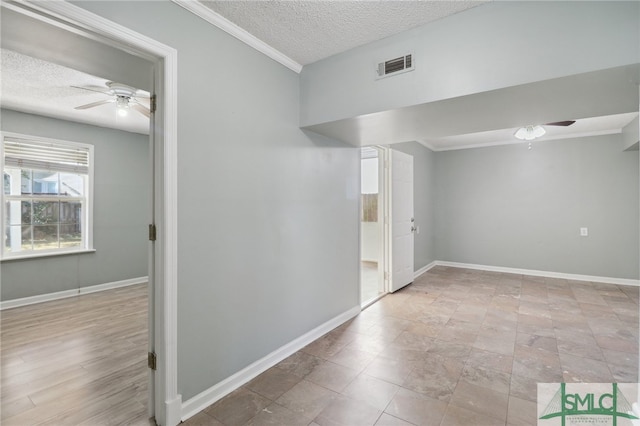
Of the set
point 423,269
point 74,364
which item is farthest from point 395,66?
point 423,269

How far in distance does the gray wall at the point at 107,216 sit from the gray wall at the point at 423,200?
4436 millimetres

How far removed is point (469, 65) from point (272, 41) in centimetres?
142

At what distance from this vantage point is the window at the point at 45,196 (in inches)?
144

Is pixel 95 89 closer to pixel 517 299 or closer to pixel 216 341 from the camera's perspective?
pixel 216 341

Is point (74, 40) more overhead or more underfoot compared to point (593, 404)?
more overhead

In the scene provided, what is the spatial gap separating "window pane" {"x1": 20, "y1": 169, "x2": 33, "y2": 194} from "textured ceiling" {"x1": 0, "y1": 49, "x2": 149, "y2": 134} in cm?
81

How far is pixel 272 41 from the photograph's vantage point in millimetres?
2188

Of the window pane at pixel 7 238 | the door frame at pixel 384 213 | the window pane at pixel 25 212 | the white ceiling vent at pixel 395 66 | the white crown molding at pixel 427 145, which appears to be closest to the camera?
the white ceiling vent at pixel 395 66

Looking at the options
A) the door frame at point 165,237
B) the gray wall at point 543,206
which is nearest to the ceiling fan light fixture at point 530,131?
the gray wall at point 543,206

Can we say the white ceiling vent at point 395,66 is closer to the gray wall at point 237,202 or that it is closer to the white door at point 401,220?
the gray wall at point 237,202

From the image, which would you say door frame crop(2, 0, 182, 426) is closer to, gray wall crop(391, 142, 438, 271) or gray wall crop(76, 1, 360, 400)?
gray wall crop(76, 1, 360, 400)

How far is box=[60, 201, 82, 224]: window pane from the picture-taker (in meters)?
4.10

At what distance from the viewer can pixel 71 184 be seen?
415 centimetres

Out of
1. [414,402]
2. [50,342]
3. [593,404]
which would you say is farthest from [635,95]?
[50,342]
